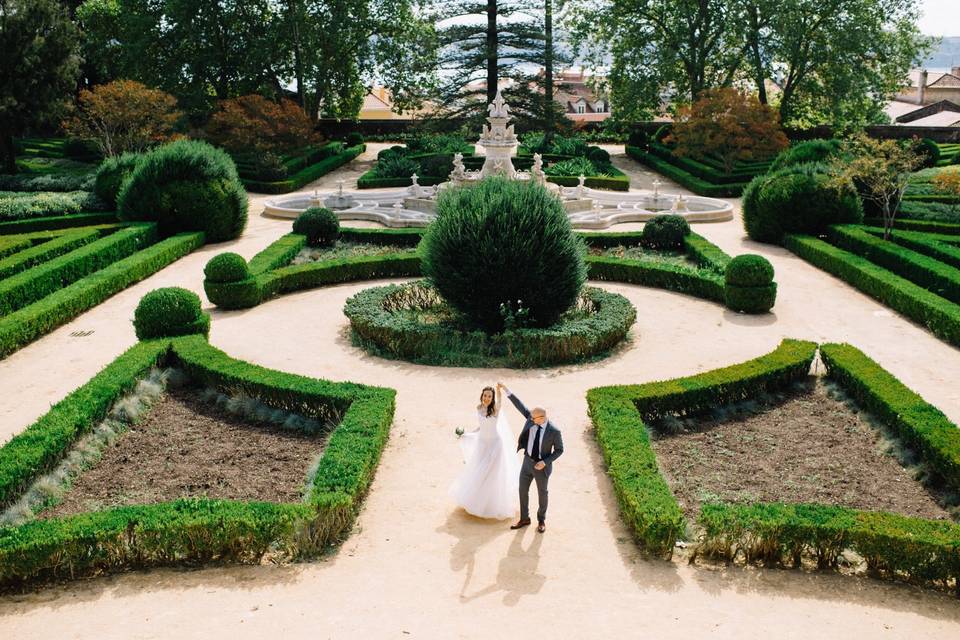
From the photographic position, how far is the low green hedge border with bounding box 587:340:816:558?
327 inches

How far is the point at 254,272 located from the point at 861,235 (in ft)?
47.9

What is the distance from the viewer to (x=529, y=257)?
1416 centimetres

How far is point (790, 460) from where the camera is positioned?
10539 mm

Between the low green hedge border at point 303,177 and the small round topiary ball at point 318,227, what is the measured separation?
12611 millimetres

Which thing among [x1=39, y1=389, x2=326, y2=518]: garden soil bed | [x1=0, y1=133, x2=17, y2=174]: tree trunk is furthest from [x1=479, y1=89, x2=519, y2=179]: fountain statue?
[x1=0, y1=133, x2=17, y2=174]: tree trunk

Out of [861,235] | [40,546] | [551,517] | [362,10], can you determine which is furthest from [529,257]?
[362,10]

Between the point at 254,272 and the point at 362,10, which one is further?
the point at 362,10

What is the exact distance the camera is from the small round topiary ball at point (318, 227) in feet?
75.4

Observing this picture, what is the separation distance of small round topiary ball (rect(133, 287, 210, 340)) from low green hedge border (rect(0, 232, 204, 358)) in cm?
254

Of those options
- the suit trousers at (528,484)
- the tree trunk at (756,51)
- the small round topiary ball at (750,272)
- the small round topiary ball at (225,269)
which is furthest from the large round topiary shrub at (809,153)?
the suit trousers at (528,484)

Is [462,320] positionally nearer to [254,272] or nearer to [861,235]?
[254,272]

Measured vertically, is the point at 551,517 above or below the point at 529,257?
below

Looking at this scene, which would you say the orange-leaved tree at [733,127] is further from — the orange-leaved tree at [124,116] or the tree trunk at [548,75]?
the orange-leaved tree at [124,116]

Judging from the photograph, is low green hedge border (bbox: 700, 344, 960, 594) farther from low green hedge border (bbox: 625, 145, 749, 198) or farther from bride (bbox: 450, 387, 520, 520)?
low green hedge border (bbox: 625, 145, 749, 198)
